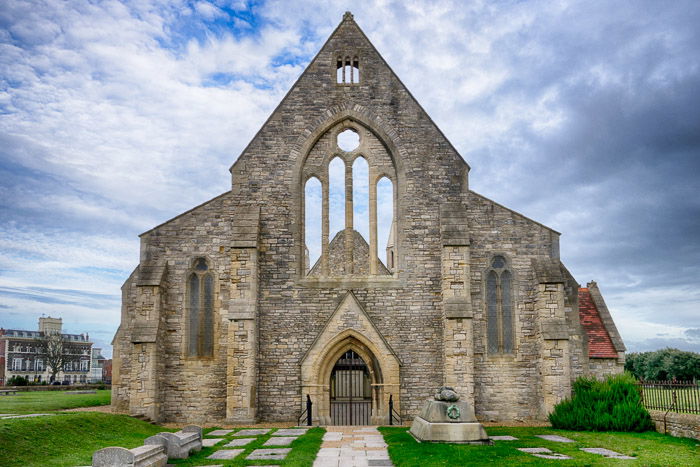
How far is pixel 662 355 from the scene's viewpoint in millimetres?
35938

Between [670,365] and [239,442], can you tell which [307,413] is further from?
[670,365]

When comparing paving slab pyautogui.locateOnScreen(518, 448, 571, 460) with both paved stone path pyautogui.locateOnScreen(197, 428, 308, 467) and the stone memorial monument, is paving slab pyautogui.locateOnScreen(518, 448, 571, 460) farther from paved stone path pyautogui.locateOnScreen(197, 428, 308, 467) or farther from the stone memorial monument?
paved stone path pyautogui.locateOnScreen(197, 428, 308, 467)

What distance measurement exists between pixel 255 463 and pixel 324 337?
791 cm

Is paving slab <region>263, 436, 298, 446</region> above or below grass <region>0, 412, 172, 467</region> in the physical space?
below

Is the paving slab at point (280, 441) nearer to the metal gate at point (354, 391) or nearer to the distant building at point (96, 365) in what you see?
the metal gate at point (354, 391)

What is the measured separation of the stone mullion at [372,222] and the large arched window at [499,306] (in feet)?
13.2

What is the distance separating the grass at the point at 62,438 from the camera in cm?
1158

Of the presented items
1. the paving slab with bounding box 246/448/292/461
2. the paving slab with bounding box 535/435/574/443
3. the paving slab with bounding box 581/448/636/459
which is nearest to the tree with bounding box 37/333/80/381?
the paving slab with bounding box 246/448/292/461

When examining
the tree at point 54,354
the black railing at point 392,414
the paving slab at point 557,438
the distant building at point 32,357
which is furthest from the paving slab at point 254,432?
the distant building at point 32,357

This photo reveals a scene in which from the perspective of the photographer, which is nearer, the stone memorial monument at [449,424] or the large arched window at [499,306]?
the stone memorial monument at [449,424]

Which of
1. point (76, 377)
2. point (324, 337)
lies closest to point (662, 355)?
point (324, 337)

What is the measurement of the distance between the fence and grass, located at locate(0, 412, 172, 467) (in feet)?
46.3

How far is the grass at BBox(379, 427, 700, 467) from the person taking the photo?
39.0ft

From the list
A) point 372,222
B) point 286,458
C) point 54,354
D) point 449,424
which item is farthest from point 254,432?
point 54,354
